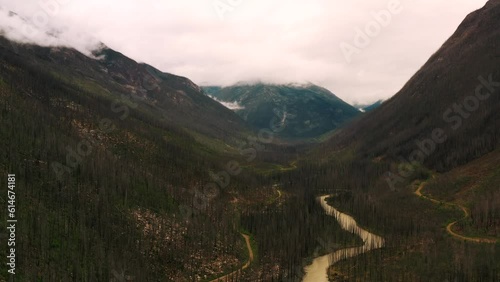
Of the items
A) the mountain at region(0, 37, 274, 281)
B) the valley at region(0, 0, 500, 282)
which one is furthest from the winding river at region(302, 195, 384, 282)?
the mountain at region(0, 37, 274, 281)

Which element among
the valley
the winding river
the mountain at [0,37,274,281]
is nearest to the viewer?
the mountain at [0,37,274,281]

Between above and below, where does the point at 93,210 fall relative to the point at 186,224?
above

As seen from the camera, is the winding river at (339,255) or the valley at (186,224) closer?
the valley at (186,224)

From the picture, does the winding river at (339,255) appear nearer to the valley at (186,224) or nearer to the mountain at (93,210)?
the valley at (186,224)

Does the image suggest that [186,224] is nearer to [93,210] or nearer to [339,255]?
[93,210]

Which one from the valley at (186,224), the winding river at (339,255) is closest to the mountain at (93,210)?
the valley at (186,224)

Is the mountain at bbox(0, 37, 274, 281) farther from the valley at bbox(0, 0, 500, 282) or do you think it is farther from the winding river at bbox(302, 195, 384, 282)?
the winding river at bbox(302, 195, 384, 282)

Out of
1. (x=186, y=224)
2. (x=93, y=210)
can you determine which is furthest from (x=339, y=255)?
(x=93, y=210)

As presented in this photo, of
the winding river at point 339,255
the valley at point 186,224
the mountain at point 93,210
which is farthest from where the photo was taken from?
the winding river at point 339,255

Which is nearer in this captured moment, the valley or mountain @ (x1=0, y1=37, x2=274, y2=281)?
mountain @ (x1=0, y1=37, x2=274, y2=281)

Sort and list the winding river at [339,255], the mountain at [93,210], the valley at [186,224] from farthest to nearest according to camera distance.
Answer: the winding river at [339,255] < the valley at [186,224] < the mountain at [93,210]

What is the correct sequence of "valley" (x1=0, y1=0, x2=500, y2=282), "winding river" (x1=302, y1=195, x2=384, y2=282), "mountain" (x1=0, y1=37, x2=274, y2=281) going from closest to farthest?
"mountain" (x1=0, y1=37, x2=274, y2=281) < "valley" (x1=0, y1=0, x2=500, y2=282) < "winding river" (x1=302, y1=195, x2=384, y2=282)
